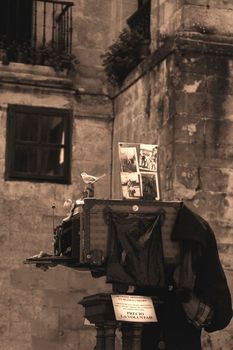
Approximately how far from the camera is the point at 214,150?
50.8ft

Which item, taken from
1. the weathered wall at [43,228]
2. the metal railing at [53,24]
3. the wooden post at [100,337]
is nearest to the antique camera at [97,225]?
the wooden post at [100,337]

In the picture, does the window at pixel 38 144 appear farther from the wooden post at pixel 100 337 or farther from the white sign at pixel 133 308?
the white sign at pixel 133 308

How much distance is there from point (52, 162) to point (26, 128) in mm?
710

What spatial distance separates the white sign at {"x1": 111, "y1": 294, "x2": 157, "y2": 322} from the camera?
35.5ft

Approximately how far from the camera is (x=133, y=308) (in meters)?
10.9

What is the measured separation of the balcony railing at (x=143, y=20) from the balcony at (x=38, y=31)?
3.65ft

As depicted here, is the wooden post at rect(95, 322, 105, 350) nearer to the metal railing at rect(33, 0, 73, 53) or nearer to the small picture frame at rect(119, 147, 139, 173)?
the small picture frame at rect(119, 147, 139, 173)

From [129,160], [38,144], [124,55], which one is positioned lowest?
[129,160]

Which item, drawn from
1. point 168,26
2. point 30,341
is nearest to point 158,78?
point 168,26

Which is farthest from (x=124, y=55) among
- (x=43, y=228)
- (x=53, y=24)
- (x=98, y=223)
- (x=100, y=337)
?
(x=100, y=337)

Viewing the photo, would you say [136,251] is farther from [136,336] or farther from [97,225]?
[136,336]

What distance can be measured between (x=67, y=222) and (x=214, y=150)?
4.22 m

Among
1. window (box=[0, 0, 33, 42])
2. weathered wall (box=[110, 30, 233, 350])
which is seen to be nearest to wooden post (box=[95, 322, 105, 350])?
weathered wall (box=[110, 30, 233, 350])

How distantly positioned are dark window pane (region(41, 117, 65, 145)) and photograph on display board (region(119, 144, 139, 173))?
6.10 meters
